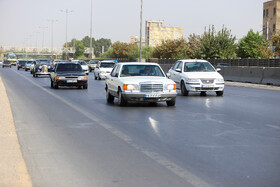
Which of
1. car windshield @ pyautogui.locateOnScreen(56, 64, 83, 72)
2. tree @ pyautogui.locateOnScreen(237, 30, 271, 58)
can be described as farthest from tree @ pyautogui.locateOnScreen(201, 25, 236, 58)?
car windshield @ pyautogui.locateOnScreen(56, 64, 83, 72)

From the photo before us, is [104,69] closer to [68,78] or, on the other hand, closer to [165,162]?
[68,78]

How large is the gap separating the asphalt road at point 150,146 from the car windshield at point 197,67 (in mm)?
8360

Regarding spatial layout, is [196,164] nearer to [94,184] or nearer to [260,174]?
[260,174]

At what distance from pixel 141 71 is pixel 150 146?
9.70m

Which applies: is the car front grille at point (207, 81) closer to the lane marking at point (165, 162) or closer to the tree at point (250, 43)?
the lane marking at point (165, 162)

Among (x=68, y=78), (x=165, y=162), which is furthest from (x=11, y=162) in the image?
(x=68, y=78)

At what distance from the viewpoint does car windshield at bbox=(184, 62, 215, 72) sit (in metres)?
25.0

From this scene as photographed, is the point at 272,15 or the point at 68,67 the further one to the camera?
the point at 272,15

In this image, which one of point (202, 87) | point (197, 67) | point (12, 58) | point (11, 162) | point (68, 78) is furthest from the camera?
point (12, 58)

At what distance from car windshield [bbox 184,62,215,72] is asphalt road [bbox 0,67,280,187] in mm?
8360

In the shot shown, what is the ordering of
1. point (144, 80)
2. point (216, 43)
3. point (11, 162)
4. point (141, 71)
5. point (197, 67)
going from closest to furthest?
point (11, 162) < point (144, 80) < point (141, 71) < point (197, 67) < point (216, 43)

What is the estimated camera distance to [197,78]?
77.5 feet

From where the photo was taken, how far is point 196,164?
784 centimetres

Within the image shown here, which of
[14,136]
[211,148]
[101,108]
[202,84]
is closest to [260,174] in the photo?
[211,148]
